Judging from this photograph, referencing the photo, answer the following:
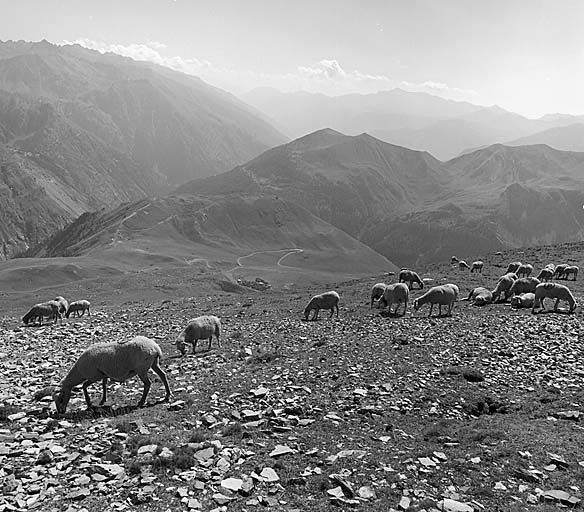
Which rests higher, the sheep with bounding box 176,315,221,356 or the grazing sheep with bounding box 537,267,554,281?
the grazing sheep with bounding box 537,267,554,281

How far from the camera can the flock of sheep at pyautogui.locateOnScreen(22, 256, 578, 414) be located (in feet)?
53.5

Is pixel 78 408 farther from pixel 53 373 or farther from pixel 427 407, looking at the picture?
pixel 427 407

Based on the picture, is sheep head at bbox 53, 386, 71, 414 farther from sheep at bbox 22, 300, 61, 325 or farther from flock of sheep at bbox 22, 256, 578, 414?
sheep at bbox 22, 300, 61, 325

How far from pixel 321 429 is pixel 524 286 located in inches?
1221

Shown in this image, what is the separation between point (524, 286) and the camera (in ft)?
124

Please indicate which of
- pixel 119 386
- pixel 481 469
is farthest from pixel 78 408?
pixel 481 469

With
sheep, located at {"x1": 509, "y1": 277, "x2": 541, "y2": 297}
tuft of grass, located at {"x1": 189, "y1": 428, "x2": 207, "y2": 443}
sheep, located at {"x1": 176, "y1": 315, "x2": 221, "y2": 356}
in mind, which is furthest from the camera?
sheep, located at {"x1": 509, "y1": 277, "x2": 541, "y2": 297}

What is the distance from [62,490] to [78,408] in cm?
627

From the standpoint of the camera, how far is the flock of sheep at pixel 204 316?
1630cm

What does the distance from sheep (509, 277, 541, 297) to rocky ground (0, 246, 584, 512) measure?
474 inches

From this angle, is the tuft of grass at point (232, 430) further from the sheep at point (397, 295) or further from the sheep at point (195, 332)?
the sheep at point (397, 295)

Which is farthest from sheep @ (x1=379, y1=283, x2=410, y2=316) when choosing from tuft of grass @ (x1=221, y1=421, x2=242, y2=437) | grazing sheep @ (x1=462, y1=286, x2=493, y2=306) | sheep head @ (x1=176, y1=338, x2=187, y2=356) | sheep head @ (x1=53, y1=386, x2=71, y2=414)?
sheep head @ (x1=53, y1=386, x2=71, y2=414)

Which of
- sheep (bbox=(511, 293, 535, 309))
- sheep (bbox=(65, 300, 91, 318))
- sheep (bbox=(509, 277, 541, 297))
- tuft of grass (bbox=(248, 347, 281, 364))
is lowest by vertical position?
sheep (bbox=(65, 300, 91, 318))

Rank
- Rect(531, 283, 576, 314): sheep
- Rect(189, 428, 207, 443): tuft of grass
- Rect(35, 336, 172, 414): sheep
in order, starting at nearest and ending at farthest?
Rect(189, 428, 207, 443): tuft of grass → Rect(35, 336, 172, 414): sheep → Rect(531, 283, 576, 314): sheep
